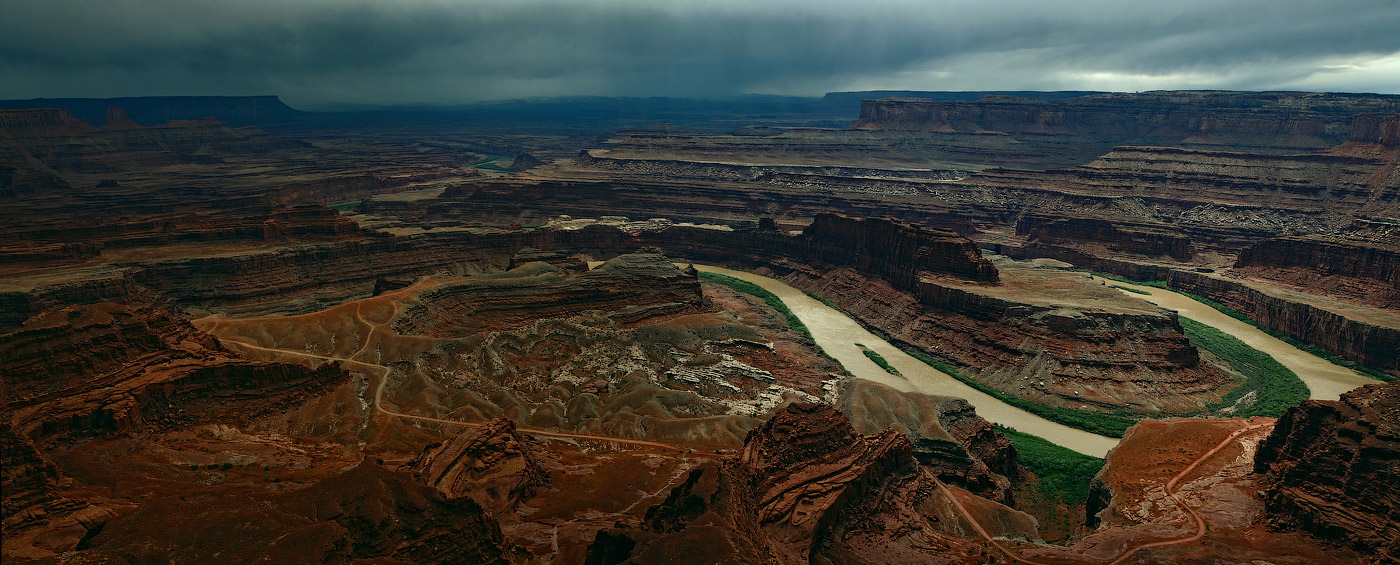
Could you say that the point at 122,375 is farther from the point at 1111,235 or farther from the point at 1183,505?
the point at 1111,235

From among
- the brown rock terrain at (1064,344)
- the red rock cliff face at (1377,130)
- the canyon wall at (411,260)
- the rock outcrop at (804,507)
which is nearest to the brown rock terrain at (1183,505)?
the rock outcrop at (804,507)

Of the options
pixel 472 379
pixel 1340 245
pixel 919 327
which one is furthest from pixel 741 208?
pixel 472 379

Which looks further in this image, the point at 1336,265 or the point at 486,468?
the point at 1336,265

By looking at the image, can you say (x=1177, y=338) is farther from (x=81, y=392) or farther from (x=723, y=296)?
(x=81, y=392)

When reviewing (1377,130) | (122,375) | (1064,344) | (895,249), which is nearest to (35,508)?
(122,375)

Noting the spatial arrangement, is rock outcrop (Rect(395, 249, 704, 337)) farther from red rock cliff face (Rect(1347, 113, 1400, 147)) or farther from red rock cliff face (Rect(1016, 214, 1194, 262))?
red rock cliff face (Rect(1347, 113, 1400, 147))

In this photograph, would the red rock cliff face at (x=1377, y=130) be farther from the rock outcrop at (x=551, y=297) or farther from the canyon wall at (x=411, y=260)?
the rock outcrop at (x=551, y=297)

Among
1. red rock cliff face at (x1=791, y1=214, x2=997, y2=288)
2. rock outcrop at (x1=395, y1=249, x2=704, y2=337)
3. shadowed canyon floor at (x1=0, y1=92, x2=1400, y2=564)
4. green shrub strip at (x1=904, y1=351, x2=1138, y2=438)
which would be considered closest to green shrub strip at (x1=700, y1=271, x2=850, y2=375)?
shadowed canyon floor at (x1=0, y1=92, x2=1400, y2=564)
